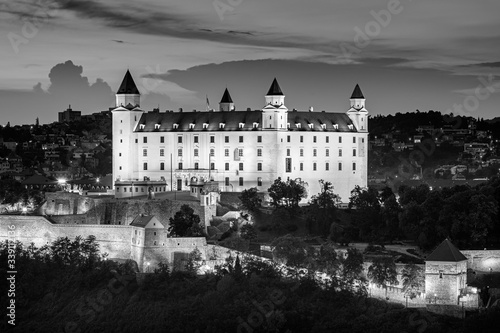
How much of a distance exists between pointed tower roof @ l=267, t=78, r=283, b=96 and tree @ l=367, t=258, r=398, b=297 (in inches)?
877

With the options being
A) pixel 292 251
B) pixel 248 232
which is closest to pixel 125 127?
pixel 248 232

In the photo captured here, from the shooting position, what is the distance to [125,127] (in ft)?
224

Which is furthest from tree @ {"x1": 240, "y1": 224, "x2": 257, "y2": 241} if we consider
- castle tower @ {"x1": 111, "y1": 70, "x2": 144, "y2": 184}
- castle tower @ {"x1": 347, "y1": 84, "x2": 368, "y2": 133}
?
castle tower @ {"x1": 347, "y1": 84, "x2": 368, "y2": 133}

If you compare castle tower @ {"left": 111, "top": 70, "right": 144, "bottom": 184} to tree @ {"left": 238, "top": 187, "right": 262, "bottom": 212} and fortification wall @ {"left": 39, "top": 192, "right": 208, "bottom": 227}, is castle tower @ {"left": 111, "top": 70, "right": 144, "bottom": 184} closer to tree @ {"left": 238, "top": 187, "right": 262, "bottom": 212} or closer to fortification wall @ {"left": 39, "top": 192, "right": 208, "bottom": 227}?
fortification wall @ {"left": 39, "top": 192, "right": 208, "bottom": 227}

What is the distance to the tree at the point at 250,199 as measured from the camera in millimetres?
60344

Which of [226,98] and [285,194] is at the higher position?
[226,98]

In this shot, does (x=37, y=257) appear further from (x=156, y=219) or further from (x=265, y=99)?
(x=265, y=99)

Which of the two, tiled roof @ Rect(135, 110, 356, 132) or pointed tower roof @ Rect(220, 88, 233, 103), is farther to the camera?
pointed tower roof @ Rect(220, 88, 233, 103)

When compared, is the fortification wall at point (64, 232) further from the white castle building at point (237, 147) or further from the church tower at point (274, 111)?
the church tower at point (274, 111)

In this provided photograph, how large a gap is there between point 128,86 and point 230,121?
21.9ft

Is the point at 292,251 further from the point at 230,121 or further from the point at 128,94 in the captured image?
the point at 128,94

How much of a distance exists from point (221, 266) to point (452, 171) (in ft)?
137

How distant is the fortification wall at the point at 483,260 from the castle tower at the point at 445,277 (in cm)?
364

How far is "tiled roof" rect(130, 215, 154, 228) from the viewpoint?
5366cm
